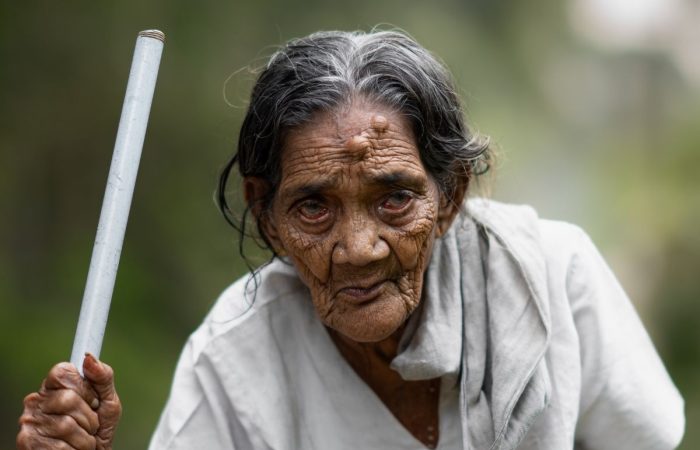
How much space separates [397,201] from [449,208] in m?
0.31

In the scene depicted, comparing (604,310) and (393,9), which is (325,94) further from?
(393,9)

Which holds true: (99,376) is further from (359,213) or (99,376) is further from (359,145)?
(359,145)

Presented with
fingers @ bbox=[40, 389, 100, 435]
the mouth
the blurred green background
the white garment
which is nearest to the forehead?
the mouth

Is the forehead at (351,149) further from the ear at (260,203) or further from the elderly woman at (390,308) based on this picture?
the ear at (260,203)

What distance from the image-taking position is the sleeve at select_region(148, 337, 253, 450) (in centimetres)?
342

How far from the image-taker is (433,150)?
327 cm

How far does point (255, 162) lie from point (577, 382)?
1.14 meters

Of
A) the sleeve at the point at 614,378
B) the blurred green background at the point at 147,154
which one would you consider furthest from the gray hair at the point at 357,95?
the blurred green background at the point at 147,154

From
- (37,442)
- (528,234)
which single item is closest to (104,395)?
(37,442)

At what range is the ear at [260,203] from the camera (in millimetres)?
3363

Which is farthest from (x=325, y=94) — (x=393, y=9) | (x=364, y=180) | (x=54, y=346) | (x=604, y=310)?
(x=393, y=9)

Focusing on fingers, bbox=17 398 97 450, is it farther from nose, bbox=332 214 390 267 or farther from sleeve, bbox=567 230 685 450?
sleeve, bbox=567 230 685 450

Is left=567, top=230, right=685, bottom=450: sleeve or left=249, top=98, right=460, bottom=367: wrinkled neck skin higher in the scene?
left=249, top=98, right=460, bottom=367: wrinkled neck skin

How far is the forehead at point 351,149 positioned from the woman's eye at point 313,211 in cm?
7
